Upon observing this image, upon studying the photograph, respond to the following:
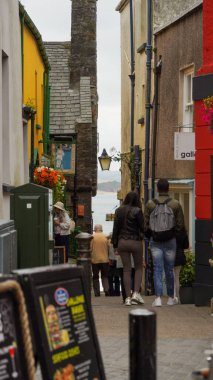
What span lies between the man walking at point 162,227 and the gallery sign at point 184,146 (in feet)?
9.37

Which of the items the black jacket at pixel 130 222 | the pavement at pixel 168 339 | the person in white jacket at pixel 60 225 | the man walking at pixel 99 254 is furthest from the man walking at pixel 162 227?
the man walking at pixel 99 254

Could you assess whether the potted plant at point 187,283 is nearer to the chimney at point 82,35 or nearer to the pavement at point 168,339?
the pavement at point 168,339

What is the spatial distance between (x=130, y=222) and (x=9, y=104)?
95.3 inches

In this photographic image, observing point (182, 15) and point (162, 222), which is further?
point (182, 15)

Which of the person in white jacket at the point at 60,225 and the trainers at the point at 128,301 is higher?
the person in white jacket at the point at 60,225

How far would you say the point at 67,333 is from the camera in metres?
4.96

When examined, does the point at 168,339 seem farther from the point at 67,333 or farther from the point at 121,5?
the point at 121,5

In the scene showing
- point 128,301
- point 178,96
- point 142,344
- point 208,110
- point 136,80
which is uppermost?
point 136,80

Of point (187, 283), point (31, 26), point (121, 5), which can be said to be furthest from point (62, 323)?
point (121, 5)

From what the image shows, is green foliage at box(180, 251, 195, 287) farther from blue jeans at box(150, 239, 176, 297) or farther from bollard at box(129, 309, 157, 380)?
bollard at box(129, 309, 157, 380)

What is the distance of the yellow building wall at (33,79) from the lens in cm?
2022

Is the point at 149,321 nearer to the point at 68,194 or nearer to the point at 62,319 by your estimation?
the point at 62,319

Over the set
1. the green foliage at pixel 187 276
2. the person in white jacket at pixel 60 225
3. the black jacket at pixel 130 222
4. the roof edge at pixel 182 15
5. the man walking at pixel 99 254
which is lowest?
the man walking at pixel 99 254

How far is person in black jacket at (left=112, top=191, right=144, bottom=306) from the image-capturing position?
1415cm
